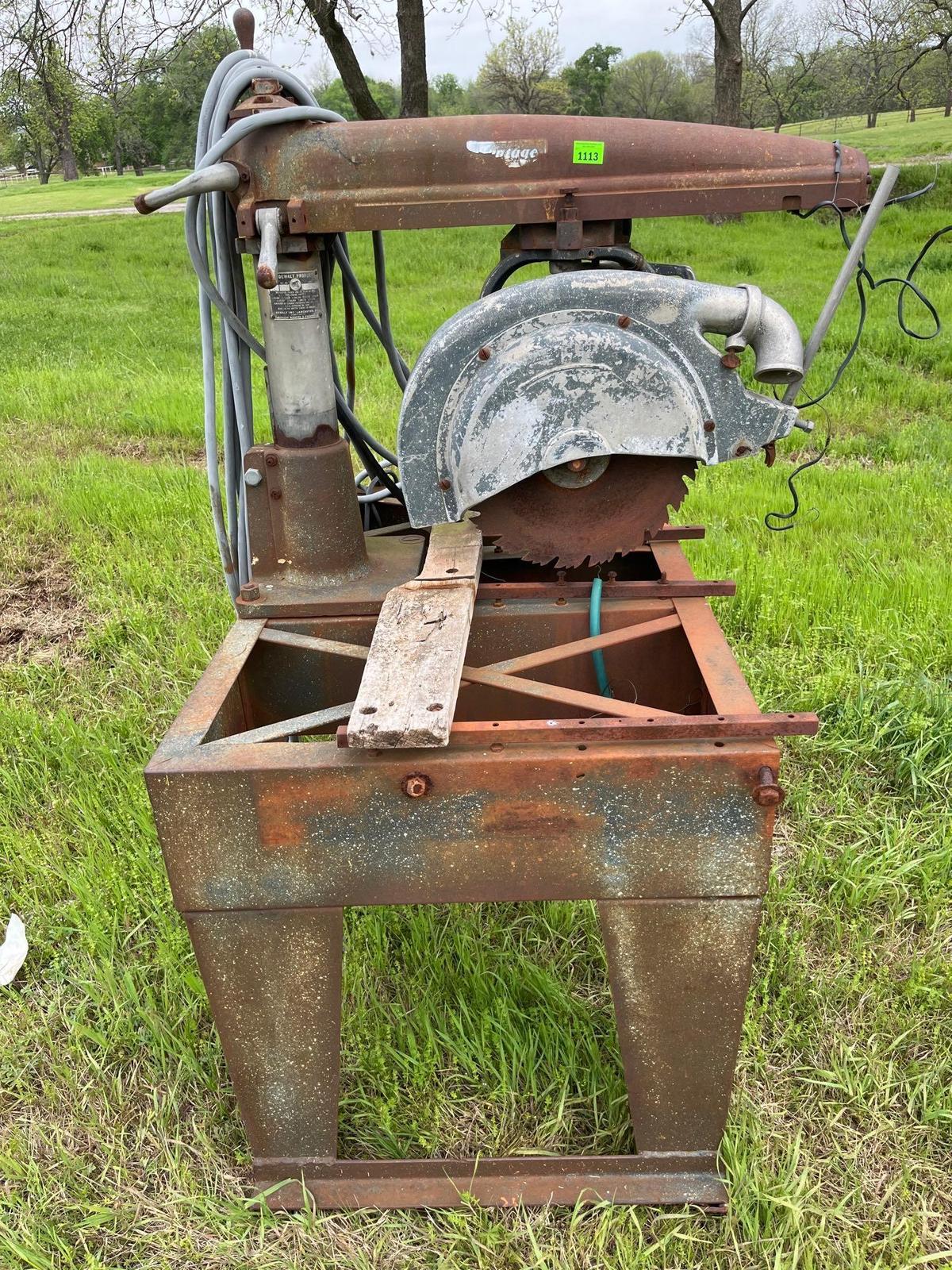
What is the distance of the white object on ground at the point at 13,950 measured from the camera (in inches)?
91.4

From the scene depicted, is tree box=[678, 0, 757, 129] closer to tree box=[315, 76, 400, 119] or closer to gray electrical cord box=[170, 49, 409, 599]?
gray electrical cord box=[170, 49, 409, 599]

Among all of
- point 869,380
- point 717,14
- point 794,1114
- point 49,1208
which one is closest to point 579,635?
point 794,1114

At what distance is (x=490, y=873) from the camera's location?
159 centimetres

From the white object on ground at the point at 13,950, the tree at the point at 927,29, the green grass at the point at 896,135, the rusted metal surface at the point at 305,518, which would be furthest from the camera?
the green grass at the point at 896,135

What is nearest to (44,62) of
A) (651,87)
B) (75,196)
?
(75,196)

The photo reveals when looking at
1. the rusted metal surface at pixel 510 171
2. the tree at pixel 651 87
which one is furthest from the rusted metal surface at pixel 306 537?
the tree at pixel 651 87

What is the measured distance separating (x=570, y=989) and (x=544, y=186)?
1654mm

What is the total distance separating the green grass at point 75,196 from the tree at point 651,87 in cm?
1801

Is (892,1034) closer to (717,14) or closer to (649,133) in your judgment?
(649,133)

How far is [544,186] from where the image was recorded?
6.17ft

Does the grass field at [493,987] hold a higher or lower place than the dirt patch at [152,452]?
lower

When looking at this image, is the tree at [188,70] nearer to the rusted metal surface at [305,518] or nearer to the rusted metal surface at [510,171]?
the rusted metal surface at [510,171]

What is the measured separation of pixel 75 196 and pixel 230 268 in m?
27.4

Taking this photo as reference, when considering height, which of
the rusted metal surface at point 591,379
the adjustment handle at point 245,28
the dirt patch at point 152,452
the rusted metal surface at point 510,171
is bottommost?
the dirt patch at point 152,452
